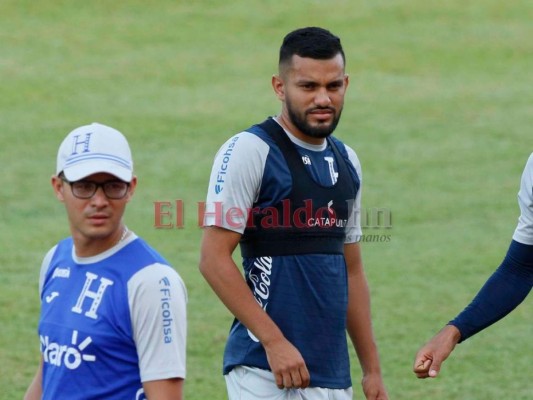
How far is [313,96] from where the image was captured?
529 centimetres

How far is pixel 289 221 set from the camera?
5215 mm

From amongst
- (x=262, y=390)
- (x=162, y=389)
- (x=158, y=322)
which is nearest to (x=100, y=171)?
(x=158, y=322)

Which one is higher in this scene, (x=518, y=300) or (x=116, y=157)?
(x=116, y=157)

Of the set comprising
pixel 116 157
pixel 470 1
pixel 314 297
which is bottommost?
pixel 314 297

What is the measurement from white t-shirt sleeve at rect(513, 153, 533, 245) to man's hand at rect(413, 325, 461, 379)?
475 mm

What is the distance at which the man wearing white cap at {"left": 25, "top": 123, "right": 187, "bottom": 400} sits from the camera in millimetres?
4035

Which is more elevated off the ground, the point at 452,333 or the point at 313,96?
the point at 313,96

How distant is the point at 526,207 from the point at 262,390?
1.32 m

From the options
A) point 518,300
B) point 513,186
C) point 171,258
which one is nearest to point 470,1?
point 513,186

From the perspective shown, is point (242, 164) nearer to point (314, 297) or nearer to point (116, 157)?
point (314, 297)

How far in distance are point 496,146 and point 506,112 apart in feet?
5.47

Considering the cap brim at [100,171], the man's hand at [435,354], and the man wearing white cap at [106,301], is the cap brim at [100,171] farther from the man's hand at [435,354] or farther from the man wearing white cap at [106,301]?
the man's hand at [435,354]

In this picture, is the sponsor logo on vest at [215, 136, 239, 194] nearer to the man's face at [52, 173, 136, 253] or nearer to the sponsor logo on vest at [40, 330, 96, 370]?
the man's face at [52, 173, 136, 253]

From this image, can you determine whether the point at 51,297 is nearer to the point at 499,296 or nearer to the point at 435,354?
the point at 435,354
